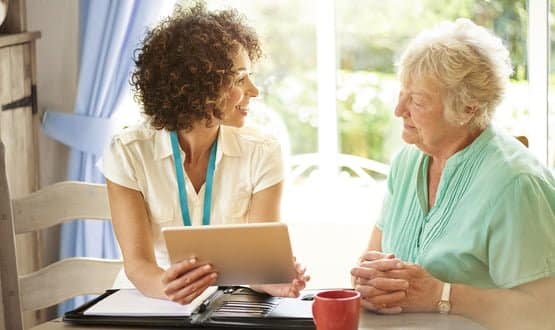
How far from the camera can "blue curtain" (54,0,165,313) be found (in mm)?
3244

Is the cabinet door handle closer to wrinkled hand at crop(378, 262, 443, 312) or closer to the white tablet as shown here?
the white tablet

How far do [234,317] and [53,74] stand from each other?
184 centimetres

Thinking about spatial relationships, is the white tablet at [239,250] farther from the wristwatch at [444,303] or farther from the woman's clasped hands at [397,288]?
the wristwatch at [444,303]

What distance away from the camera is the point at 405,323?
71.4 inches

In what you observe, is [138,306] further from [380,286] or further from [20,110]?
[20,110]

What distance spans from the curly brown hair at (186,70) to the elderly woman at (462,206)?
0.44 metres

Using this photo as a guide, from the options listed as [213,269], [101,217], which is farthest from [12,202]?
[213,269]

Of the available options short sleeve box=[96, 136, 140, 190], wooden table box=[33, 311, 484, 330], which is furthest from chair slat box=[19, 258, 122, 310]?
wooden table box=[33, 311, 484, 330]

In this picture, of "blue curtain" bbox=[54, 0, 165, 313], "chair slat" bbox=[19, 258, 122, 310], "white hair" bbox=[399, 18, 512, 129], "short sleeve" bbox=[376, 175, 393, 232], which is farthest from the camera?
"blue curtain" bbox=[54, 0, 165, 313]

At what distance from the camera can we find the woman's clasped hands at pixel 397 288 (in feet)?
6.15

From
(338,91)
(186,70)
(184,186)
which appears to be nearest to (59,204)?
Result: (184,186)

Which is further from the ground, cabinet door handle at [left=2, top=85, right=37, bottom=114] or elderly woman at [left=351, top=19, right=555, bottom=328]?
cabinet door handle at [left=2, top=85, right=37, bottom=114]

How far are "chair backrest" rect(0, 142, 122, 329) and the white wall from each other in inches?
36.7

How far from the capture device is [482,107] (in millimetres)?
2123
